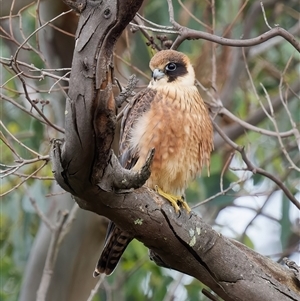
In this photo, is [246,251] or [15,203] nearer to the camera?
[246,251]

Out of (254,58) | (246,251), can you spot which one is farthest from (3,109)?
(246,251)

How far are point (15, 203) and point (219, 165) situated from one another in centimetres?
142

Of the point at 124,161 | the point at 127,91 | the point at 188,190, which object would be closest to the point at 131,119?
the point at 124,161

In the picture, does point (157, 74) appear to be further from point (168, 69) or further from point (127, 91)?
point (127, 91)

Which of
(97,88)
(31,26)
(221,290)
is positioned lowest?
(221,290)

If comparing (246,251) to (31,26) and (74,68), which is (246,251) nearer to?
(74,68)

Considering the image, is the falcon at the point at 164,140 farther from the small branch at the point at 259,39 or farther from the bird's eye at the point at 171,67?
the small branch at the point at 259,39

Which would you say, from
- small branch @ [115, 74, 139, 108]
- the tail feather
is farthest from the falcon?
small branch @ [115, 74, 139, 108]

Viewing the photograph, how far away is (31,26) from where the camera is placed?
4.70m

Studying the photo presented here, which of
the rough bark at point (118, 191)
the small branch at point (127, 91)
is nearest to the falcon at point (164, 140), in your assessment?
the rough bark at point (118, 191)

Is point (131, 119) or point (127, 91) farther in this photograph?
point (131, 119)

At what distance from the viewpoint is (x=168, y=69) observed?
3127 mm

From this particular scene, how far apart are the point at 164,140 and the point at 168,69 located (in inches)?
17.9

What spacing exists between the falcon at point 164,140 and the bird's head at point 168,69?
0.05 meters
